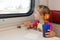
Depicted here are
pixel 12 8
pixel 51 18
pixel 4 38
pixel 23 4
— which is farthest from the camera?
pixel 23 4

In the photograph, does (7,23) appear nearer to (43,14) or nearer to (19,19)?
(19,19)

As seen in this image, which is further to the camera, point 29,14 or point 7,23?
point 29,14

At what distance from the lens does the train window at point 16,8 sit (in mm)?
1813

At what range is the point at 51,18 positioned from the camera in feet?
5.35

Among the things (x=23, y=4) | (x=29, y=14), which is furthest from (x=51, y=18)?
(x=23, y=4)

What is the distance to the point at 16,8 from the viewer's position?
76.9 inches

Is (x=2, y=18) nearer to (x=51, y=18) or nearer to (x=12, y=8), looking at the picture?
(x=12, y=8)

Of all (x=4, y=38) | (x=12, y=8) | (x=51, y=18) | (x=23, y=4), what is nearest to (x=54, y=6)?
(x=51, y=18)

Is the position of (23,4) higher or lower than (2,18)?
higher

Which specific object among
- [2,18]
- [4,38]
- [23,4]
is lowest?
[4,38]

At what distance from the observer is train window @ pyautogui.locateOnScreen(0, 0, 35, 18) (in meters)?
1.81

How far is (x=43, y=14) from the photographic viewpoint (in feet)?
4.74

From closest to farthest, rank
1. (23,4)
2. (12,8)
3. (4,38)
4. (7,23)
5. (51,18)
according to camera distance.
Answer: (4,38) → (51,18) → (7,23) → (12,8) → (23,4)

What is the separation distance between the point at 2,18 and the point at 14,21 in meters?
0.21
